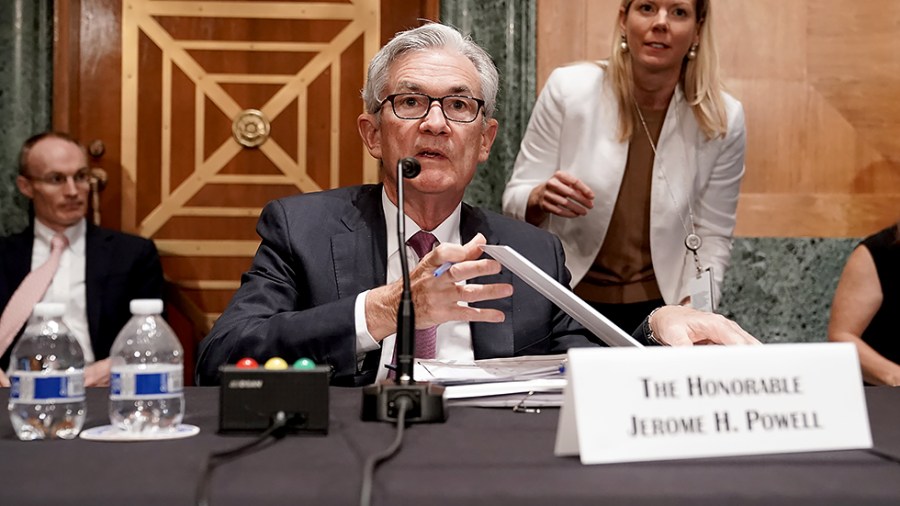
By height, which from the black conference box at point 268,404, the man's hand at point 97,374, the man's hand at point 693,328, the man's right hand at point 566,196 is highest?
the man's right hand at point 566,196

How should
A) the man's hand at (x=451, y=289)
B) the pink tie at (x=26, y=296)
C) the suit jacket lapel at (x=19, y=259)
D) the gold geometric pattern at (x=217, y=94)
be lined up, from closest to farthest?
the man's hand at (x=451, y=289), the pink tie at (x=26, y=296), the suit jacket lapel at (x=19, y=259), the gold geometric pattern at (x=217, y=94)

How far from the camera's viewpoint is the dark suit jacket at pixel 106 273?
3.59 meters

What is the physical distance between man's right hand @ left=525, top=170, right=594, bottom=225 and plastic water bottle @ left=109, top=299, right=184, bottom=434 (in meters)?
1.59

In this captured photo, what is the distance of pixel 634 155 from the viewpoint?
3.00 m

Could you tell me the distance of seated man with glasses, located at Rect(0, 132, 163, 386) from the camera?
3.61 m

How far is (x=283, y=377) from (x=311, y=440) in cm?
8

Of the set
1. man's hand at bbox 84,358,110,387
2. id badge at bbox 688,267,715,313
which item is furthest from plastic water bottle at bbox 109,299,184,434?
man's hand at bbox 84,358,110,387

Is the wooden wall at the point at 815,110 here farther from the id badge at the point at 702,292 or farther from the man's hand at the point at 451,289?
the man's hand at the point at 451,289

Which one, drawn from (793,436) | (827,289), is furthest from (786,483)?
(827,289)

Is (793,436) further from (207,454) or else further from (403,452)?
(207,454)

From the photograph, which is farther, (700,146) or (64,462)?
(700,146)

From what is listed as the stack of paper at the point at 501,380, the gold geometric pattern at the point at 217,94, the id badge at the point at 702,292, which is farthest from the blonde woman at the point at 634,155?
the stack of paper at the point at 501,380

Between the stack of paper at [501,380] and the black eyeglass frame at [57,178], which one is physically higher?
the black eyeglass frame at [57,178]

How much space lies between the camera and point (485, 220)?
2.19m
